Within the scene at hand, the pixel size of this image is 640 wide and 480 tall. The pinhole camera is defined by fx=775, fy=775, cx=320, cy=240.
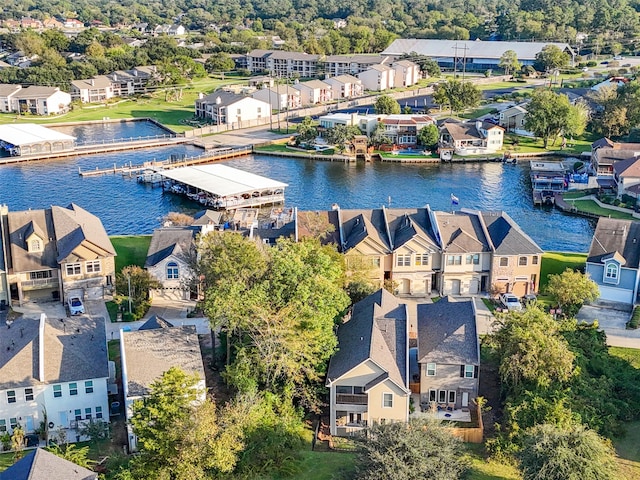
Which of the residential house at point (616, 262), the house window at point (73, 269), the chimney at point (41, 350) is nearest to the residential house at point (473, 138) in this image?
the residential house at point (616, 262)

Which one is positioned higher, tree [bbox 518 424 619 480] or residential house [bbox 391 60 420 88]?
residential house [bbox 391 60 420 88]

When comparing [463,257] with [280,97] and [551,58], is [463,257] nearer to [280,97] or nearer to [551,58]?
[280,97]

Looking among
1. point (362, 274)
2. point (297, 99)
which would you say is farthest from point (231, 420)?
point (297, 99)

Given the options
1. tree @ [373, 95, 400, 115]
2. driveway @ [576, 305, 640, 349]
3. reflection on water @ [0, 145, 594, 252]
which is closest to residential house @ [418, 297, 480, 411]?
driveway @ [576, 305, 640, 349]

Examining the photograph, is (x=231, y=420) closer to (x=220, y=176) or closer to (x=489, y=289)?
(x=489, y=289)

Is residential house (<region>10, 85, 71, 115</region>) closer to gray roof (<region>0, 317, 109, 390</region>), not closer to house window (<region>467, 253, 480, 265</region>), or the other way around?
house window (<region>467, 253, 480, 265</region>)

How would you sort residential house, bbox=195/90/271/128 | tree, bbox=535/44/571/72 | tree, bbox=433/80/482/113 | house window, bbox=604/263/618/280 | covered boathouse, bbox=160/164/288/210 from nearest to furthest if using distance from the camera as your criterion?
house window, bbox=604/263/618/280 → covered boathouse, bbox=160/164/288/210 → residential house, bbox=195/90/271/128 → tree, bbox=433/80/482/113 → tree, bbox=535/44/571/72

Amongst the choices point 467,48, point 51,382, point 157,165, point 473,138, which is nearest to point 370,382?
point 51,382

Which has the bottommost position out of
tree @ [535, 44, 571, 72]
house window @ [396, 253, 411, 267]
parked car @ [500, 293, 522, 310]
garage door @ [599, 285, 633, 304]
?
parked car @ [500, 293, 522, 310]
